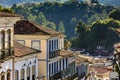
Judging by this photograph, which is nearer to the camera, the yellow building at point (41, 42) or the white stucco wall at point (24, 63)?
the white stucco wall at point (24, 63)

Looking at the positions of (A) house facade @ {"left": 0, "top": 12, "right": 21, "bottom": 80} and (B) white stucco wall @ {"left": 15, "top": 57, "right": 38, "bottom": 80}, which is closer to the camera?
(A) house facade @ {"left": 0, "top": 12, "right": 21, "bottom": 80}

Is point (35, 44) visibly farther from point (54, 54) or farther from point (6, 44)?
point (6, 44)

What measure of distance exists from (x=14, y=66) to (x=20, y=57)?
5.34 ft

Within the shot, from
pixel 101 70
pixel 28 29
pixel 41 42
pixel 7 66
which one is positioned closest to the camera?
pixel 7 66

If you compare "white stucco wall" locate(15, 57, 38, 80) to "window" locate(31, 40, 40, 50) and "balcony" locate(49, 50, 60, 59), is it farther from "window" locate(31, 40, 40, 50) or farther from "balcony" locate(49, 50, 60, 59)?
"balcony" locate(49, 50, 60, 59)

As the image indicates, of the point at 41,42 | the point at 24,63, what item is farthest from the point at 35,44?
the point at 24,63

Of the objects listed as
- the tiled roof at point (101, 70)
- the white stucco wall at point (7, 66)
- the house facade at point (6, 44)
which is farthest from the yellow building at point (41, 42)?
the tiled roof at point (101, 70)

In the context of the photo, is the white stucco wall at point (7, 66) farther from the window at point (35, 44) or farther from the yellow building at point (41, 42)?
the window at point (35, 44)

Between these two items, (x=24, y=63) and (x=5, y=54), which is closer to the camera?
(x=5, y=54)

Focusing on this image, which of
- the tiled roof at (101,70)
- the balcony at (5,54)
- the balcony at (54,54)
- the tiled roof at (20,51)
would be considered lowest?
the tiled roof at (101,70)

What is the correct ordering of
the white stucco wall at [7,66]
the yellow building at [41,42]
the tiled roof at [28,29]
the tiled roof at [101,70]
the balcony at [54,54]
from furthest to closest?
the tiled roof at [101,70] → the balcony at [54,54] → the tiled roof at [28,29] → the yellow building at [41,42] → the white stucco wall at [7,66]

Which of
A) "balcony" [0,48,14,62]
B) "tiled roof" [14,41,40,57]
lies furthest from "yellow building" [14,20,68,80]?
"balcony" [0,48,14,62]

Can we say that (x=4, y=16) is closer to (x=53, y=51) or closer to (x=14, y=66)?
(x=14, y=66)

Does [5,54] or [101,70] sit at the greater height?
[5,54]
